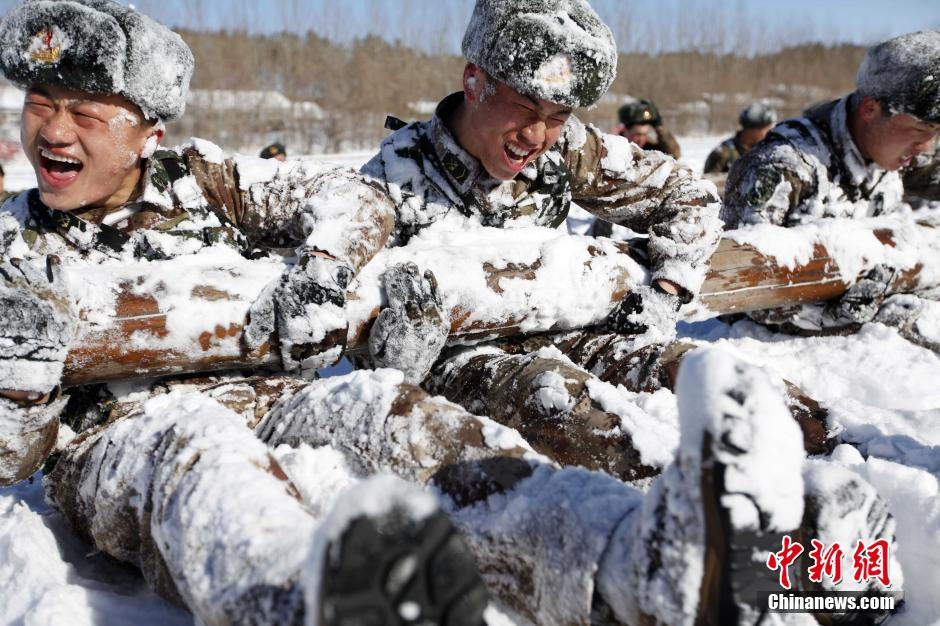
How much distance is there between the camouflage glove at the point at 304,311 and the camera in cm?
183

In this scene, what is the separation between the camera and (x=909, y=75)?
9.76ft

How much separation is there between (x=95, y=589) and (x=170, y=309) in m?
0.66

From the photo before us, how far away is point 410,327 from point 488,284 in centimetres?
31

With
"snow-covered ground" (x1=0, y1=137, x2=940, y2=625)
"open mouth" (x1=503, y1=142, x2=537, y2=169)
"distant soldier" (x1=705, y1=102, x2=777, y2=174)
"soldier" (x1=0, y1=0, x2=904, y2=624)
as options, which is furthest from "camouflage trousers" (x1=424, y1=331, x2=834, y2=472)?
"distant soldier" (x1=705, y1=102, x2=777, y2=174)

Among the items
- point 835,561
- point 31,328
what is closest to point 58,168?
point 31,328

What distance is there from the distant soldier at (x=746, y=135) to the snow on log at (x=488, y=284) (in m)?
4.18

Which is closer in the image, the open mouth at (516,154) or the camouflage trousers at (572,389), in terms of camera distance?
the camouflage trousers at (572,389)

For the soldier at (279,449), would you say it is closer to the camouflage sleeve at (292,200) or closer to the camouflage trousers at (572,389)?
the camouflage sleeve at (292,200)

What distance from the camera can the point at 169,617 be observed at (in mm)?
1420

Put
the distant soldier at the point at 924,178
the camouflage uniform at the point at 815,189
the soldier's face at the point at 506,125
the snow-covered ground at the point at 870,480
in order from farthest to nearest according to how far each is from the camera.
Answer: the distant soldier at the point at 924,178, the camouflage uniform at the point at 815,189, the soldier's face at the point at 506,125, the snow-covered ground at the point at 870,480

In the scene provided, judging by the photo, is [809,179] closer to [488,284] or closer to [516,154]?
[516,154]

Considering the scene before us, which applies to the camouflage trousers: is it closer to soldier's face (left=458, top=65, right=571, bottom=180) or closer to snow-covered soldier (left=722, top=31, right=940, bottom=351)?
soldier's face (left=458, top=65, right=571, bottom=180)

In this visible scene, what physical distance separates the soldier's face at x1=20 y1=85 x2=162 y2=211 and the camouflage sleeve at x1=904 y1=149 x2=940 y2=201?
3.73 meters

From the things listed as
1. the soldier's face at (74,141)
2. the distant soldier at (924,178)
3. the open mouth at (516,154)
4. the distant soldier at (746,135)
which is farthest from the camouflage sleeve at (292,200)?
the distant soldier at (746,135)
